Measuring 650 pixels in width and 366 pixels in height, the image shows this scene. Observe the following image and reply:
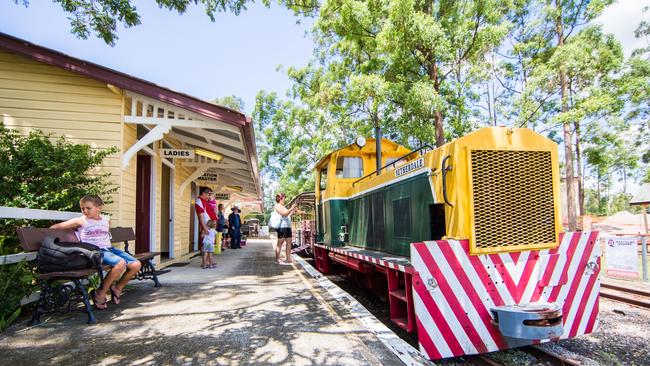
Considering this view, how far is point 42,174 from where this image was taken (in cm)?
524

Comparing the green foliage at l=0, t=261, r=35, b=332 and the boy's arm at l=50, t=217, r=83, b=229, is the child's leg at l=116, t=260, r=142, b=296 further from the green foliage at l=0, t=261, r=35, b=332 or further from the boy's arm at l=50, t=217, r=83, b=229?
the green foliage at l=0, t=261, r=35, b=332

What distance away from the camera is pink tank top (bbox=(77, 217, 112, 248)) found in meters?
4.18

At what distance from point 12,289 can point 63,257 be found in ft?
1.66

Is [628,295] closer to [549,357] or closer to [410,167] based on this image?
[549,357]

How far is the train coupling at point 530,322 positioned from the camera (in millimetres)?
2846

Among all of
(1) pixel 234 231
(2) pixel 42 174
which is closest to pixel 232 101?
(1) pixel 234 231

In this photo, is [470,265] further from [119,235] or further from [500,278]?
[119,235]

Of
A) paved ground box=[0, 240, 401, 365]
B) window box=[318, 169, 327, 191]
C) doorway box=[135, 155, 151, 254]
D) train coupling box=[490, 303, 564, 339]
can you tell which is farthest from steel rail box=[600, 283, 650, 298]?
doorway box=[135, 155, 151, 254]

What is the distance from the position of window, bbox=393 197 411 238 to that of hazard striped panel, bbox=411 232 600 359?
3.70 ft

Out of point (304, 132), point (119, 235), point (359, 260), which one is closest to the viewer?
point (359, 260)

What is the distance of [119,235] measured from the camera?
5.39 meters

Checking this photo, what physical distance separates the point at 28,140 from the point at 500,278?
6.40m

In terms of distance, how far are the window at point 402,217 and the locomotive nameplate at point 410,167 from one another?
320 millimetres

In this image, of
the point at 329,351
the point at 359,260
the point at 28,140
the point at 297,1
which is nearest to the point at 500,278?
the point at 329,351
